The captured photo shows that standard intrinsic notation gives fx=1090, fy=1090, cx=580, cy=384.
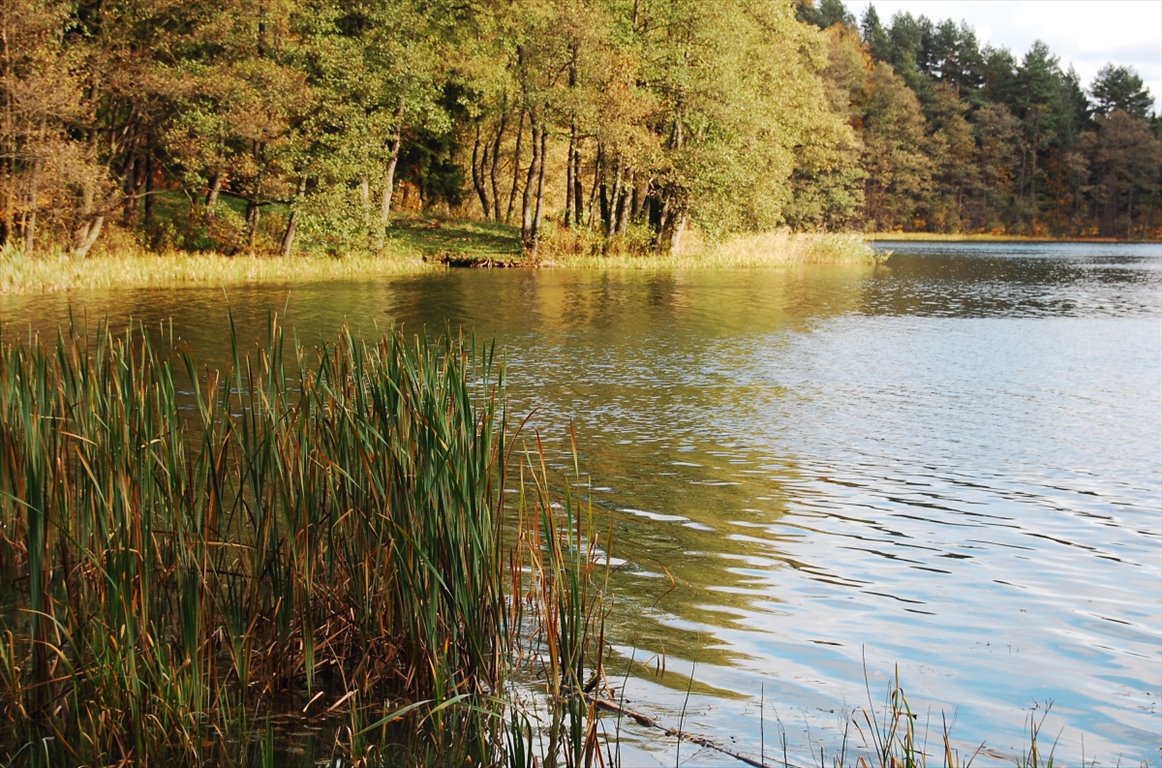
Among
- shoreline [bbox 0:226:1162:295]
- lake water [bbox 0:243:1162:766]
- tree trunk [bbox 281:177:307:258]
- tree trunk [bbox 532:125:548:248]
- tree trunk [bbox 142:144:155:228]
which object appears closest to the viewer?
lake water [bbox 0:243:1162:766]

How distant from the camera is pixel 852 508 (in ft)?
27.4

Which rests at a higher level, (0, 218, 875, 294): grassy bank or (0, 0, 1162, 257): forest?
(0, 0, 1162, 257): forest

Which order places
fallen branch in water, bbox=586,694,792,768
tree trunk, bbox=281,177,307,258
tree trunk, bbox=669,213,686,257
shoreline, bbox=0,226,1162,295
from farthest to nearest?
1. tree trunk, bbox=669,213,686,257
2. tree trunk, bbox=281,177,307,258
3. shoreline, bbox=0,226,1162,295
4. fallen branch in water, bbox=586,694,792,768

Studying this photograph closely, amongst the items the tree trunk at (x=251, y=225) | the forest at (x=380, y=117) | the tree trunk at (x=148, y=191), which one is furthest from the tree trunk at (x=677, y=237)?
the tree trunk at (x=148, y=191)

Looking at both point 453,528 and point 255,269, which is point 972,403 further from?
point 255,269

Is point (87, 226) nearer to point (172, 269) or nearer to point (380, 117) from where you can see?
point (172, 269)

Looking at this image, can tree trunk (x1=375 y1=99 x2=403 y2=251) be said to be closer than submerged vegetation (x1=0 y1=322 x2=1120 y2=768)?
No

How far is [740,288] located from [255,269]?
44.8 ft

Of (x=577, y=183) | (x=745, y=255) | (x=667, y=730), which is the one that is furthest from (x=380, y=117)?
(x=667, y=730)

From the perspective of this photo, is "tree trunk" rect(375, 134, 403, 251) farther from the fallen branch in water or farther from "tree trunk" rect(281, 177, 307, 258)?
the fallen branch in water

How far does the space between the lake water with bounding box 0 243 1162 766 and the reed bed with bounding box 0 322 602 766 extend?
23.2 inches

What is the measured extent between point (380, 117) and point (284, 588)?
3063cm

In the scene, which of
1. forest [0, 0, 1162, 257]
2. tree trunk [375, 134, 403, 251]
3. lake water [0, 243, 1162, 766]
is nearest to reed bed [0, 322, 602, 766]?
lake water [0, 243, 1162, 766]

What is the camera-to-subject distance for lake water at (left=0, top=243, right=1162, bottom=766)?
4.82m
